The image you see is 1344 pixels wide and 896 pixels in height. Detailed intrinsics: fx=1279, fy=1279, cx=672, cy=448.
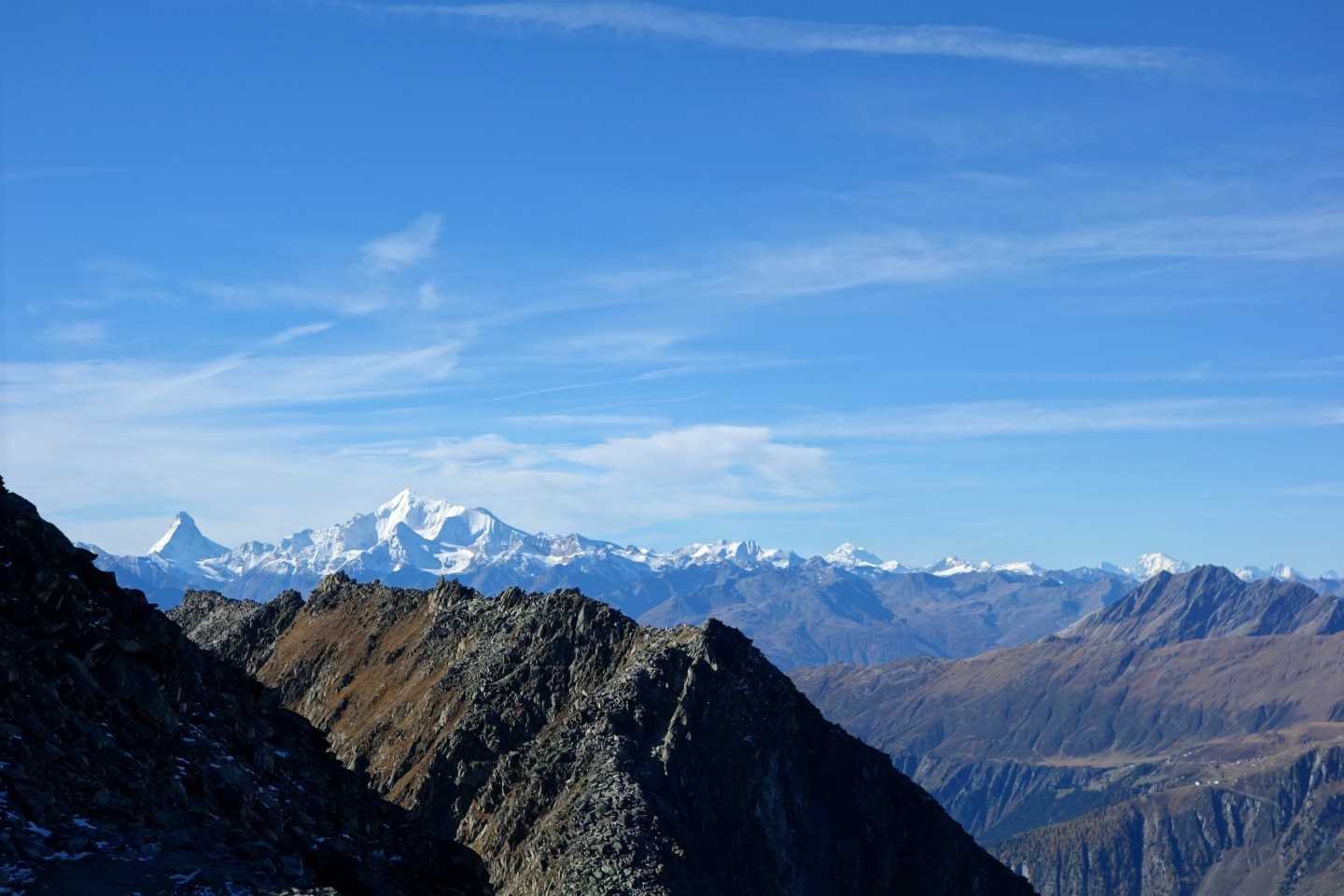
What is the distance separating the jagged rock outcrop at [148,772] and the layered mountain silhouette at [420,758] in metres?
0.08

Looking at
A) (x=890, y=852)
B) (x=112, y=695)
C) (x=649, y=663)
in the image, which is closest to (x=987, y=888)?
(x=890, y=852)

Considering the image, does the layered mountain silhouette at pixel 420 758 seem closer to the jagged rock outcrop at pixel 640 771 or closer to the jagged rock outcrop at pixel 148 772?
the jagged rock outcrop at pixel 148 772

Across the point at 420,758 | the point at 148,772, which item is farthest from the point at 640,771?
the point at 148,772

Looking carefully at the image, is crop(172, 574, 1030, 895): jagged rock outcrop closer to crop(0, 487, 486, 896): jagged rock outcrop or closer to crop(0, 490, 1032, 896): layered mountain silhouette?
crop(0, 490, 1032, 896): layered mountain silhouette

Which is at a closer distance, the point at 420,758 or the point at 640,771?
the point at 640,771

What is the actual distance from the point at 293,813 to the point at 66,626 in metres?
9.27

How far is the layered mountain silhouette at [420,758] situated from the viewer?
111ft

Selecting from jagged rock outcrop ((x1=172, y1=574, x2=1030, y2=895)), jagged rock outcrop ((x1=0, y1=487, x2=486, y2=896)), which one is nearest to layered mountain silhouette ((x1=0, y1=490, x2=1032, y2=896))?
jagged rock outcrop ((x1=0, y1=487, x2=486, y2=896))

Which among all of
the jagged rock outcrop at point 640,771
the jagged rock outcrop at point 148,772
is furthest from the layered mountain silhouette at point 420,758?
the jagged rock outcrop at point 640,771

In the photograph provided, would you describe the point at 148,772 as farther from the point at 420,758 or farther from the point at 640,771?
the point at 420,758

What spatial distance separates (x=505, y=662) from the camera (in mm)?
127438

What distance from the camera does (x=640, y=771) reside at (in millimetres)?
102938

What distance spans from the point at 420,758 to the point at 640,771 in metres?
28.9

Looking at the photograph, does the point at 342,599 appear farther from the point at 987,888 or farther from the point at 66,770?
the point at 66,770
